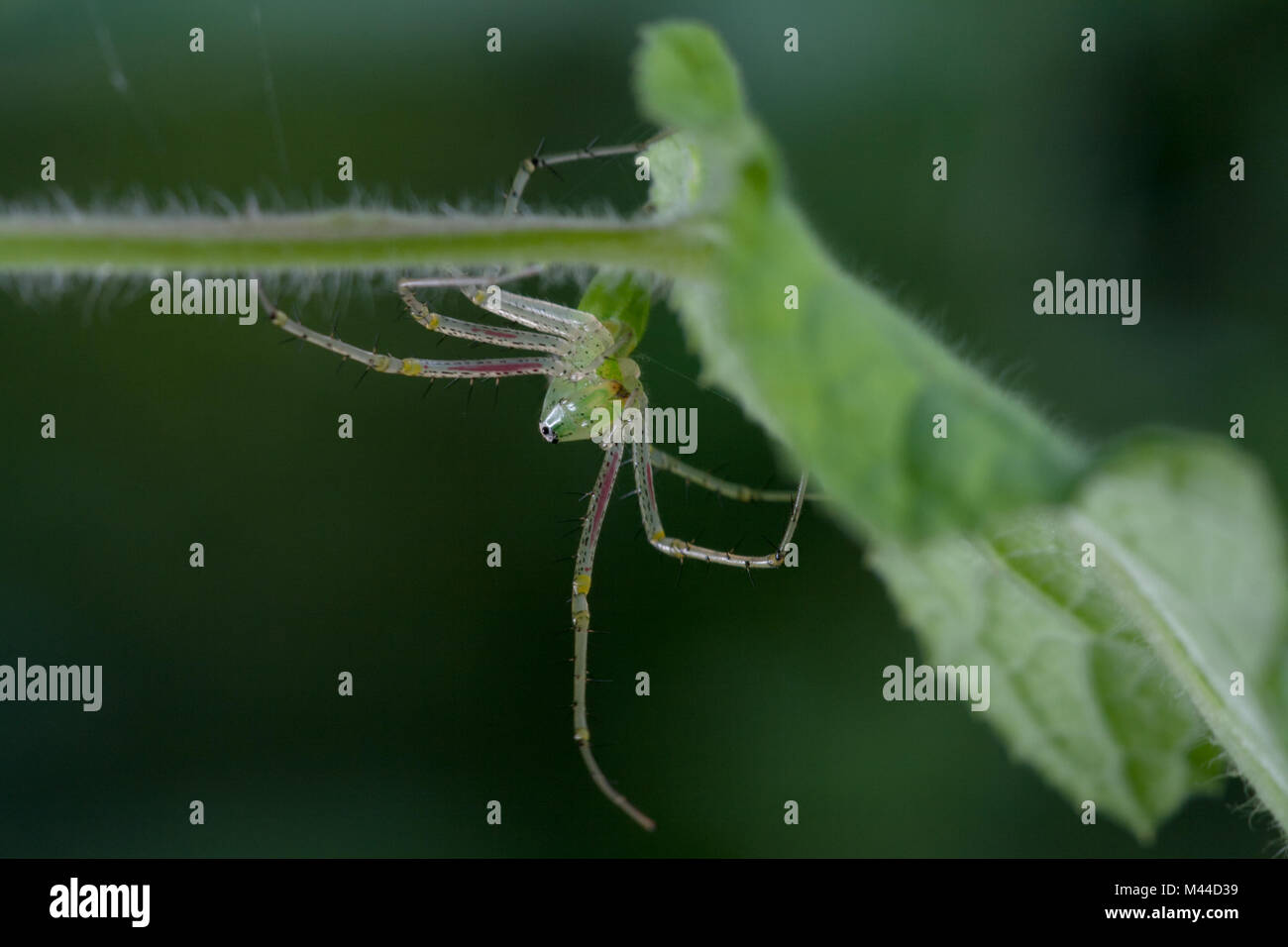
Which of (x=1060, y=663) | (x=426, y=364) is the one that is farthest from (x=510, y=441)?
(x=1060, y=663)

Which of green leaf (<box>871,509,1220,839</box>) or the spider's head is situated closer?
green leaf (<box>871,509,1220,839</box>)

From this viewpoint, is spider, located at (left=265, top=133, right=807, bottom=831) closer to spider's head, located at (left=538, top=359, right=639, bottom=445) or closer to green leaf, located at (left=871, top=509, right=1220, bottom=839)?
spider's head, located at (left=538, top=359, right=639, bottom=445)

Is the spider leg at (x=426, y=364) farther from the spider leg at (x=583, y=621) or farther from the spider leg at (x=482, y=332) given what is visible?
the spider leg at (x=583, y=621)

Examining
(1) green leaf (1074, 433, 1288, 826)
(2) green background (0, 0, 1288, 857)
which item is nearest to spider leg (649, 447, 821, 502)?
(2) green background (0, 0, 1288, 857)

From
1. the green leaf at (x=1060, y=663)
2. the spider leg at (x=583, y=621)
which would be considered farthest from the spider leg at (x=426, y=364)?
the green leaf at (x=1060, y=663)

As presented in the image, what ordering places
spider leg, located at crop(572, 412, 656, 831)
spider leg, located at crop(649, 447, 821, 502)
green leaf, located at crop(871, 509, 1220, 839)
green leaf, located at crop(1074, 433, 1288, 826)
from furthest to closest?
1. spider leg, located at crop(649, 447, 821, 502)
2. spider leg, located at crop(572, 412, 656, 831)
3. green leaf, located at crop(871, 509, 1220, 839)
4. green leaf, located at crop(1074, 433, 1288, 826)

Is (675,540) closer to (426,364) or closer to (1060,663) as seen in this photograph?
(426,364)
